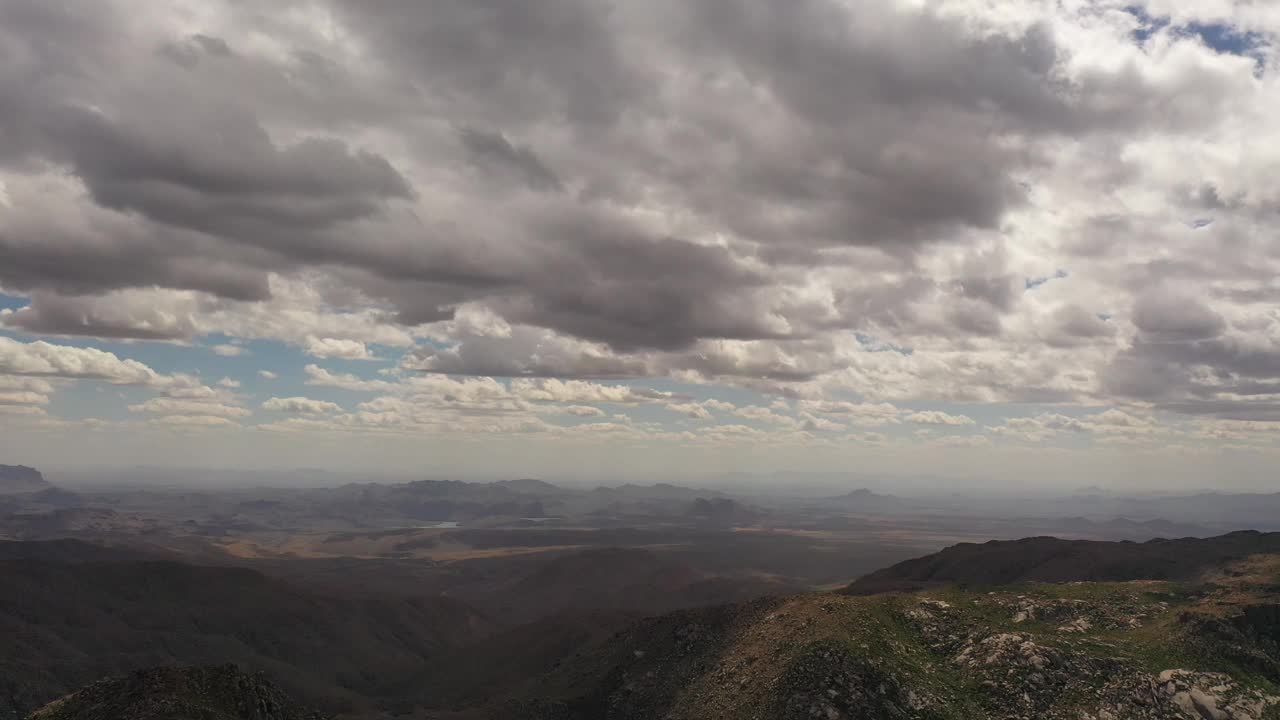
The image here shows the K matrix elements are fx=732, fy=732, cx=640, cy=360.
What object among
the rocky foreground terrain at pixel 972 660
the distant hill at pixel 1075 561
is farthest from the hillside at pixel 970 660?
the distant hill at pixel 1075 561

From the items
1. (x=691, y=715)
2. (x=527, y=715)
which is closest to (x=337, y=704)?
(x=527, y=715)

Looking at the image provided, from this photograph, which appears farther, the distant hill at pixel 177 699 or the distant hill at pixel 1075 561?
the distant hill at pixel 1075 561

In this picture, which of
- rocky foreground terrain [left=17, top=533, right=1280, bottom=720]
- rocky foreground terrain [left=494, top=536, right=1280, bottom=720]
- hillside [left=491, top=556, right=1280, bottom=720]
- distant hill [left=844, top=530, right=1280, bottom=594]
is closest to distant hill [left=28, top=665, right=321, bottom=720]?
rocky foreground terrain [left=17, top=533, right=1280, bottom=720]

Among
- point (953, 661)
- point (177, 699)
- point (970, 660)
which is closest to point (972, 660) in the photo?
point (970, 660)

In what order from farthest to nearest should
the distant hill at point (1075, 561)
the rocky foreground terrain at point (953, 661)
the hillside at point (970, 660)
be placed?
1. the distant hill at point (1075, 561)
2. the hillside at point (970, 660)
3. the rocky foreground terrain at point (953, 661)

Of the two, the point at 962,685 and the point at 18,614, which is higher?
the point at 962,685

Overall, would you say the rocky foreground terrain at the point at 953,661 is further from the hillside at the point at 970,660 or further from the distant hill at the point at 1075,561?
the distant hill at the point at 1075,561

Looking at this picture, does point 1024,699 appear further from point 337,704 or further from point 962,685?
point 337,704

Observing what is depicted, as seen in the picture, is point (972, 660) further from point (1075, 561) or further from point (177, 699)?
point (1075, 561)
